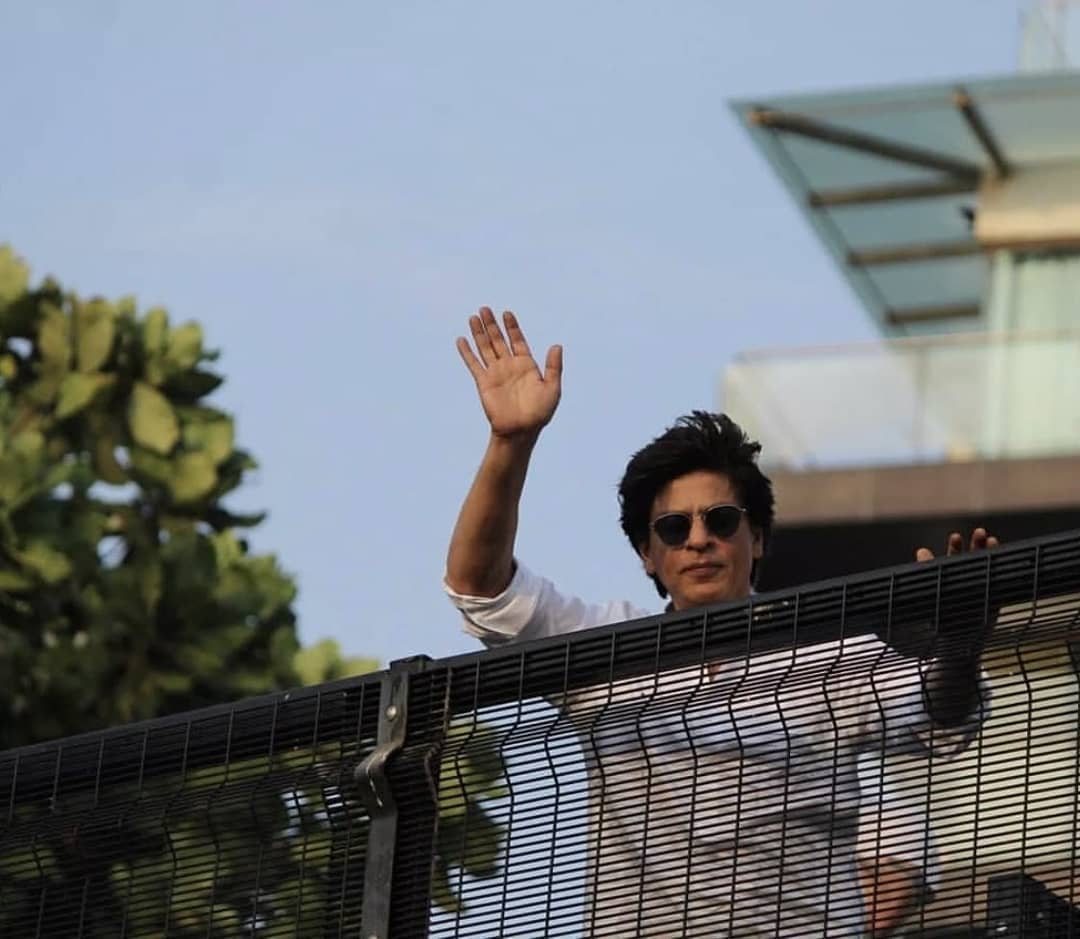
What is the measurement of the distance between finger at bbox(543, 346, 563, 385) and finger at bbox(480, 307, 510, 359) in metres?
0.09

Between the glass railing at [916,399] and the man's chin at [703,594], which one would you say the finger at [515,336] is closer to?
the man's chin at [703,594]

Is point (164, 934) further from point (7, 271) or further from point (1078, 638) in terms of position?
point (7, 271)

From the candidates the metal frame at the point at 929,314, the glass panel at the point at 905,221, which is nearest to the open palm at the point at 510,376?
the glass panel at the point at 905,221

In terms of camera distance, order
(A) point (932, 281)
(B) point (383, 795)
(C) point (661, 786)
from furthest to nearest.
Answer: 1. (A) point (932, 281)
2. (B) point (383, 795)
3. (C) point (661, 786)

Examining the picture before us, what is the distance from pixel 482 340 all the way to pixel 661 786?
1493 millimetres

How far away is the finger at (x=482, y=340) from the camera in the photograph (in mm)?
6154

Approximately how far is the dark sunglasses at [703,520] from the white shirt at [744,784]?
0.90 m

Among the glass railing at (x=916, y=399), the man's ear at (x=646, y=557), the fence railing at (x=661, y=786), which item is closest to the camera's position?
the fence railing at (x=661, y=786)

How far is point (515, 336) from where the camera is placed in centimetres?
621

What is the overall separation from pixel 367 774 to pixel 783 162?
18448 mm

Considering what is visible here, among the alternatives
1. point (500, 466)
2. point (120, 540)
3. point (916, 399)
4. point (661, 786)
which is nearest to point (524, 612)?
point (500, 466)

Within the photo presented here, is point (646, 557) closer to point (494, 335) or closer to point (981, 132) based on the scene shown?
point (494, 335)

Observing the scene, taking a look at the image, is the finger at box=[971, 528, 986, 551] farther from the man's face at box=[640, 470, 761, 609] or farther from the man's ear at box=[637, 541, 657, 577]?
the man's ear at box=[637, 541, 657, 577]

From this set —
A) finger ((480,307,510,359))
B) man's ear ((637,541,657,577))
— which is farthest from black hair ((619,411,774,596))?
finger ((480,307,510,359))
